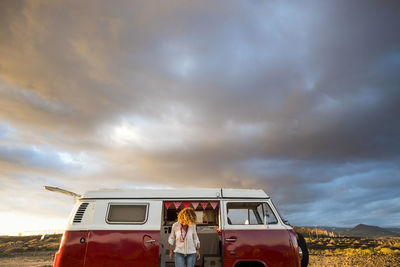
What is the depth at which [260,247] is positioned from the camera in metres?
6.59

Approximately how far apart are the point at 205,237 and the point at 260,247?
6.75 ft

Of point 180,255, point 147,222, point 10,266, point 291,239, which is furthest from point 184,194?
point 10,266

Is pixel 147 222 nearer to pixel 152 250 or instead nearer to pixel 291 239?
pixel 152 250

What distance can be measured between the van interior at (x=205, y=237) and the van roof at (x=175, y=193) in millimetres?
293

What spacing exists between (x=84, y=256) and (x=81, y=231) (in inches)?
23.9

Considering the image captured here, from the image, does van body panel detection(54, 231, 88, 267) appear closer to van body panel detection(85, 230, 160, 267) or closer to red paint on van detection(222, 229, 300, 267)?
van body panel detection(85, 230, 160, 267)

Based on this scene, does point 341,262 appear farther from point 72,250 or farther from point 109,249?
point 72,250

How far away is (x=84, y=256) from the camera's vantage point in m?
6.35

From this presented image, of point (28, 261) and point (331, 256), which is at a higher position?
point (331, 256)

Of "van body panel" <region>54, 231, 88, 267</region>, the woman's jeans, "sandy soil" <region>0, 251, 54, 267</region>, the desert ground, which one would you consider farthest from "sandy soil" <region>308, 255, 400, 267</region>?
"sandy soil" <region>0, 251, 54, 267</region>

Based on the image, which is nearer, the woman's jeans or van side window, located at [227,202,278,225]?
→ the woman's jeans

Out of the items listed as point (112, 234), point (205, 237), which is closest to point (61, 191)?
point (112, 234)

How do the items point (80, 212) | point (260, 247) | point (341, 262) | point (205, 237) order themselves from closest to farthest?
point (260, 247)
point (80, 212)
point (205, 237)
point (341, 262)

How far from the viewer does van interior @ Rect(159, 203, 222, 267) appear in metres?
7.11
